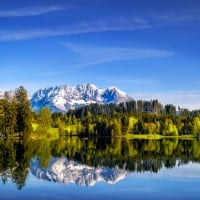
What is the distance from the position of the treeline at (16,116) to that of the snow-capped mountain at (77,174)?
78.0 m

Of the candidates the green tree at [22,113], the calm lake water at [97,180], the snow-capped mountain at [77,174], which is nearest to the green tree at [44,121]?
the green tree at [22,113]

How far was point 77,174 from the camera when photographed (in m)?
58.3

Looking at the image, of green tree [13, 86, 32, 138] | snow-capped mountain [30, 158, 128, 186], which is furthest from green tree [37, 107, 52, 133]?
snow-capped mountain [30, 158, 128, 186]

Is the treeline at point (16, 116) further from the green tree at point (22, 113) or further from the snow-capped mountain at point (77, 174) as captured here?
the snow-capped mountain at point (77, 174)

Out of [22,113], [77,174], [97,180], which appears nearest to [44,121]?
[22,113]

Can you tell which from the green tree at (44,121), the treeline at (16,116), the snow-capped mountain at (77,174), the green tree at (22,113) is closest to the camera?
the snow-capped mountain at (77,174)

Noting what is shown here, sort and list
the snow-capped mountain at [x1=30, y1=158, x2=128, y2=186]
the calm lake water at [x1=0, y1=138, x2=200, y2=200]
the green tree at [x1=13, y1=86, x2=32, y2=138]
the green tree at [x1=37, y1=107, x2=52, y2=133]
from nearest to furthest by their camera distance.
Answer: the calm lake water at [x1=0, y1=138, x2=200, y2=200] → the snow-capped mountain at [x1=30, y1=158, x2=128, y2=186] → the green tree at [x1=13, y1=86, x2=32, y2=138] → the green tree at [x1=37, y1=107, x2=52, y2=133]

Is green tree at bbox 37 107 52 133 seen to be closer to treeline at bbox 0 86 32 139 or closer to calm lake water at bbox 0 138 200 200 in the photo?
treeline at bbox 0 86 32 139

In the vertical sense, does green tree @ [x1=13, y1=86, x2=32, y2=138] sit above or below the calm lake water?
above

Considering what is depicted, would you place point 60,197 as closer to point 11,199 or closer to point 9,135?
point 11,199

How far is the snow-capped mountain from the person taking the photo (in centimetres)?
5178

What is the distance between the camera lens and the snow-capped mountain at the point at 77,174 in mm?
51781

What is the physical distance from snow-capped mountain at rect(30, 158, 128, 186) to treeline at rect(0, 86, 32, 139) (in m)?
78.0

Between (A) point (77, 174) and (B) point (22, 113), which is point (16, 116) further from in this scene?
(A) point (77, 174)
